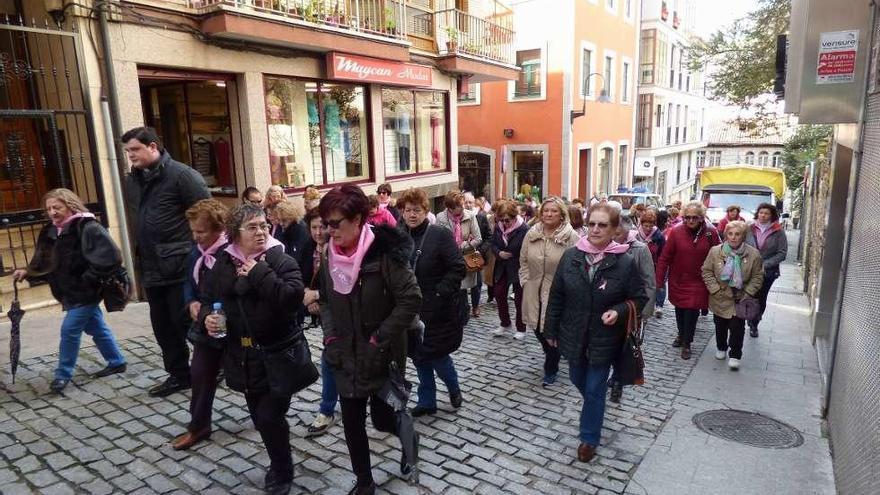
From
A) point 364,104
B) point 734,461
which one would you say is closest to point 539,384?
point 734,461

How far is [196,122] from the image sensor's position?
9.92m

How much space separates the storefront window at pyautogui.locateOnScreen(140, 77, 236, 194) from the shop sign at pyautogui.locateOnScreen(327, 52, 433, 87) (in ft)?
6.87

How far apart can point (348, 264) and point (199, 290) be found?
1343mm

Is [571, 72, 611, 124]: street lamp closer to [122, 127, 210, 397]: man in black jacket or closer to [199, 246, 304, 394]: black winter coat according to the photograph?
[122, 127, 210, 397]: man in black jacket

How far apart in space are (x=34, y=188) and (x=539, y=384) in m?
7.35

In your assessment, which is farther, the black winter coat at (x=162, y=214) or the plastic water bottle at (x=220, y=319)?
the black winter coat at (x=162, y=214)

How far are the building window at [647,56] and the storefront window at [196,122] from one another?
24.4 meters

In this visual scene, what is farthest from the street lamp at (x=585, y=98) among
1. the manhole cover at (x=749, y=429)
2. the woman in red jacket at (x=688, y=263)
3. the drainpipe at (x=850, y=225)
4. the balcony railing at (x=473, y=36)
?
the manhole cover at (x=749, y=429)

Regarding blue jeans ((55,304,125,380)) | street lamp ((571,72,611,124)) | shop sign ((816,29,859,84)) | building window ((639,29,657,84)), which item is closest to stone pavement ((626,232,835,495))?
shop sign ((816,29,859,84))

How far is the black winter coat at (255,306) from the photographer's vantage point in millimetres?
3076

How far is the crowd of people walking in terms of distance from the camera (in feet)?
10.1

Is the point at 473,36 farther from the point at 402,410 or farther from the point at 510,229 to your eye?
the point at 402,410

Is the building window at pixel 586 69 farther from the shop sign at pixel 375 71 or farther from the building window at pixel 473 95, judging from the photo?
the shop sign at pixel 375 71

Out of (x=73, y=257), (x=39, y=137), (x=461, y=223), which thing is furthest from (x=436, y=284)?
(x=39, y=137)
